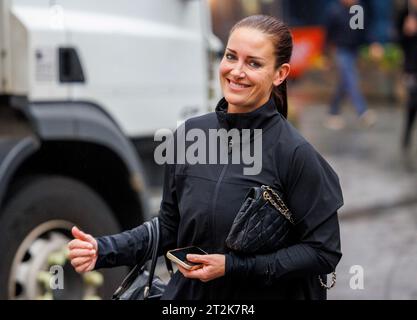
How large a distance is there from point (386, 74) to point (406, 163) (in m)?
5.31

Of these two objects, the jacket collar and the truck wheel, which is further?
the truck wheel

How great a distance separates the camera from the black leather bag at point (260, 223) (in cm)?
253

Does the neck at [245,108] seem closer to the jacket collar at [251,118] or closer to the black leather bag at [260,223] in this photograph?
the jacket collar at [251,118]

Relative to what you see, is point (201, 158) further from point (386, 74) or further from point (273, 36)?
point (386, 74)

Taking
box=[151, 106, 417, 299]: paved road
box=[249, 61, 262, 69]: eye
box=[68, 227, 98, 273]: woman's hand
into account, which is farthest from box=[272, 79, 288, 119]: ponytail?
box=[151, 106, 417, 299]: paved road

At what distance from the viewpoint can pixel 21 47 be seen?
14.0 feet

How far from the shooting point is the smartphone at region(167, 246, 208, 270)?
2559 mm

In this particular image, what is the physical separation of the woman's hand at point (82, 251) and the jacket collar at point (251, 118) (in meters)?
0.56

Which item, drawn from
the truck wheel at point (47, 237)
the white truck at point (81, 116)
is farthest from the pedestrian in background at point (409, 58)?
the truck wheel at point (47, 237)

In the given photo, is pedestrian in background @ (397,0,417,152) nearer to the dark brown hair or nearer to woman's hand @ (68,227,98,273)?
the dark brown hair

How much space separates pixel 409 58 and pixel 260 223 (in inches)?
357

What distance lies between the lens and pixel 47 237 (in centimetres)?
446

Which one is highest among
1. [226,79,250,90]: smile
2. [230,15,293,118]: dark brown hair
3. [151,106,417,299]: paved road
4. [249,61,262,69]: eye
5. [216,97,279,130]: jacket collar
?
[230,15,293,118]: dark brown hair
